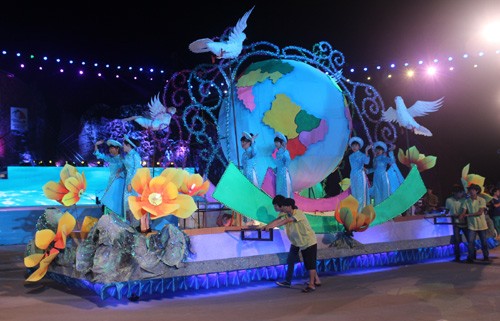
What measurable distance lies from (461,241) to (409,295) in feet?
11.8

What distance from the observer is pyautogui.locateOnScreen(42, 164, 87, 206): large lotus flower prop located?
6.43 metres

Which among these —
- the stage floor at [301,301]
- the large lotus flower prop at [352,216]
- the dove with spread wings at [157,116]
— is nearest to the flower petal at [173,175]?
the stage floor at [301,301]

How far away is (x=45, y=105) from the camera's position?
1991 cm

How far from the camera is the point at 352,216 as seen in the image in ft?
22.3

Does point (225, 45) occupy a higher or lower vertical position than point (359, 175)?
higher

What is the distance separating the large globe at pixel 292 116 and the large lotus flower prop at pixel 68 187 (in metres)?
2.54

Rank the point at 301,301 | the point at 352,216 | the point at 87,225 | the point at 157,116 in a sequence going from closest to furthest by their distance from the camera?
the point at 301,301, the point at 87,225, the point at 352,216, the point at 157,116

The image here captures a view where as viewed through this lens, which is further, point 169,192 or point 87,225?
point 87,225

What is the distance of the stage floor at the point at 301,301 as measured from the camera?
A: 15.0 ft

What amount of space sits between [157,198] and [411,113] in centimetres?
585

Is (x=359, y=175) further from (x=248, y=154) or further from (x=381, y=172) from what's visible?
(x=248, y=154)

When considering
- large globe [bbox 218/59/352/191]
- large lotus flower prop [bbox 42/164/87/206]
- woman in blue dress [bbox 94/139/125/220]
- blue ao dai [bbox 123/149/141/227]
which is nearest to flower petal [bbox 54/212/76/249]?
large lotus flower prop [bbox 42/164/87/206]

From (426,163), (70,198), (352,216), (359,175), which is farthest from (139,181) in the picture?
(426,163)

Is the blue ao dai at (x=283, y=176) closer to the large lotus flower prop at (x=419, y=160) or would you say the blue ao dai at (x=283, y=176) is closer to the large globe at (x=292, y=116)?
the large globe at (x=292, y=116)
